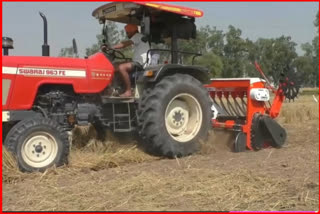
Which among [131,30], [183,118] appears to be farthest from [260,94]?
[131,30]

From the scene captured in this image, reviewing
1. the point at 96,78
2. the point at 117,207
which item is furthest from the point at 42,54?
the point at 117,207

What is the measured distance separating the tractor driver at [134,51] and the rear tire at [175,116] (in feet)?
1.36

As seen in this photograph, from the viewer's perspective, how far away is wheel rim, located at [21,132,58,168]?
223 inches

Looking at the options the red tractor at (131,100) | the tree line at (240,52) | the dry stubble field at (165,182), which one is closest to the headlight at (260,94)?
the red tractor at (131,100)

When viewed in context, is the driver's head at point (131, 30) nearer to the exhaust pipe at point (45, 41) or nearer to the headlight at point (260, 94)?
the exhaust pipe at point (45, 41)

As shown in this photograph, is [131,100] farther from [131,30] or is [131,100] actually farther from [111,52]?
[131,30]

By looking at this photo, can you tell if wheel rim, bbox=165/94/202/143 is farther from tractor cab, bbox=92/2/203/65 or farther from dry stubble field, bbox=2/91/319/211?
tractor cab, bbox=92/2/203/65

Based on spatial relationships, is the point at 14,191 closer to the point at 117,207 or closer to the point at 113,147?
the point at 117,207

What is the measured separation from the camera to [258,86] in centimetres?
784

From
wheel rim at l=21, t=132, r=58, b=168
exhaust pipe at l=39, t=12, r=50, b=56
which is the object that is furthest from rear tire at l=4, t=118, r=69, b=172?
exhaust pipe at l=39, t=12, r=50, b=56

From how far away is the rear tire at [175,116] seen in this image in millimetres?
6602

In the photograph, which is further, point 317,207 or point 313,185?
point 313,185

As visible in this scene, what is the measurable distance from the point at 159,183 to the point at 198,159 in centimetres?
184

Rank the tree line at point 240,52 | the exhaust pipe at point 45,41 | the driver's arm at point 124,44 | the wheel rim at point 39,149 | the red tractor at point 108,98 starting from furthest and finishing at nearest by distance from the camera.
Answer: the tree line at point 240,52, the driver's arm at point 124,44, the exhaust pipe at point 45,41, the red tractor at point 108,98, the wheel rim at point 39,149
